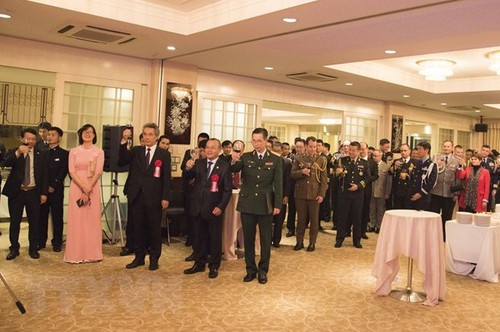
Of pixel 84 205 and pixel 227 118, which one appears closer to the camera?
pixel 84 205

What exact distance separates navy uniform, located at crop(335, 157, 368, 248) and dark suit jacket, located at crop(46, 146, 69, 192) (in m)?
3.61

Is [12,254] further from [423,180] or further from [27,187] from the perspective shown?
[423,180]

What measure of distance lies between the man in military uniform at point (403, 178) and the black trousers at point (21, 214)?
16.9 ft

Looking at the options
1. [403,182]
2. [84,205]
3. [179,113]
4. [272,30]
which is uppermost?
Answer: [272,30]

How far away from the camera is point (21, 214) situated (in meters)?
5.15

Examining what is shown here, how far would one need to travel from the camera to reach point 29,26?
5.80 metres

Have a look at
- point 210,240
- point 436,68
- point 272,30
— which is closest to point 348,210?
point 210,240

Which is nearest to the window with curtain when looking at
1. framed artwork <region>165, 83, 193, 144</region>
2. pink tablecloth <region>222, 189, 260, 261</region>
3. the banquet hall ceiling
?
Result: framed artwork <region>165, 83, 193, 144</region>

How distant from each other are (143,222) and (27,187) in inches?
53.5

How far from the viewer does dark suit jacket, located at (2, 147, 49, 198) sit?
4.95m

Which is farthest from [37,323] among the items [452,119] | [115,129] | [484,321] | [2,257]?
[452,119]

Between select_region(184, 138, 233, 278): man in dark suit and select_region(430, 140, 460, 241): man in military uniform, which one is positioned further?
select_region(430, 140, 460, 241): man in military uniform

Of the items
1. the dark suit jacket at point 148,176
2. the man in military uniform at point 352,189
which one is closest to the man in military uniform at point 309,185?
the man in military uniform at point 352,189

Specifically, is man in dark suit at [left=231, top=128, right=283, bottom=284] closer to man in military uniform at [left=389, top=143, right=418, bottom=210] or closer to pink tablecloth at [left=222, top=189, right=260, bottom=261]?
pink tablecloth at [left=222, top=189, right=260, bottom=261]
